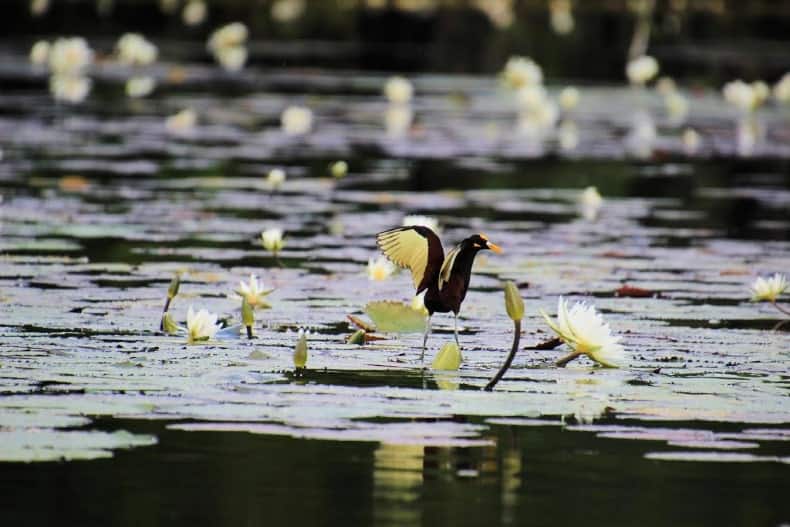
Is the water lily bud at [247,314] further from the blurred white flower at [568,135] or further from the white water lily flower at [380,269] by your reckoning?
the blurred white flower at [568,135]

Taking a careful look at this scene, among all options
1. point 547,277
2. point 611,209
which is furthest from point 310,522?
point 611,209

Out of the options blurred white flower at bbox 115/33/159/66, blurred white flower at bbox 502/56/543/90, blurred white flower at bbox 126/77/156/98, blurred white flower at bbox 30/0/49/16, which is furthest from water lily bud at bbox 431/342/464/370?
blurred white flower at bbox 30/0/49/16

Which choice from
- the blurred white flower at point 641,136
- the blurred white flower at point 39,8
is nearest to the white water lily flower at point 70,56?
the blurred white flower at point 641,136

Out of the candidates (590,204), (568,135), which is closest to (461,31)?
(568,135)

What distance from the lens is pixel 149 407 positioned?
5082 millimetres

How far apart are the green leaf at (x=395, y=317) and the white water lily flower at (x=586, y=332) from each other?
982 millimetres

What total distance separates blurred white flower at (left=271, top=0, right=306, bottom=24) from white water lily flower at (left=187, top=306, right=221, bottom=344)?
2966 cm

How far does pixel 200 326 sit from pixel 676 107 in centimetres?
1268

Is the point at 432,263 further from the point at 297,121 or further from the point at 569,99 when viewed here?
the point at 569,99

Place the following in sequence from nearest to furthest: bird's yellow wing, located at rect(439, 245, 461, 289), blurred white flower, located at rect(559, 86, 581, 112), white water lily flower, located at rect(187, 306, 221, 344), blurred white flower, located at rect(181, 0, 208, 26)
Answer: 1. bird's yellow wing, located at rect(439, 245, 461, 289)
2. white water lily flower, located at rect(187, 306, 221, 344)
3. blurred white flower, located at rect(559, 86, 581, 112)
4. blurred white flower, located at rect(181, 0, 208, 26)

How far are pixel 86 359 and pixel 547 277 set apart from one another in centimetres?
281

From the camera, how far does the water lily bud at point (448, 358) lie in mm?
5793

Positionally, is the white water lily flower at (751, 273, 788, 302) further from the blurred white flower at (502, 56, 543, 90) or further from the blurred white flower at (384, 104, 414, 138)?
the blurred white flower at (502, 56, 543, 90)

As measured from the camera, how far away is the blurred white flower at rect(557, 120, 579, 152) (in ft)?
49.8
